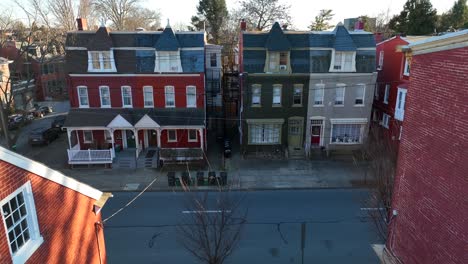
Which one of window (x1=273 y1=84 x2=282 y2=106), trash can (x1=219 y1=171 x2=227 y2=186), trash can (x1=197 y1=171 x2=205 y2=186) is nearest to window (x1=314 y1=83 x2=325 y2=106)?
window (x1=273 y1=84 x2=282 y2=106)

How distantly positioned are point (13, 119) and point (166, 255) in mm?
27744

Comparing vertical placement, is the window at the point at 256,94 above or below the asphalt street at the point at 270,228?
above

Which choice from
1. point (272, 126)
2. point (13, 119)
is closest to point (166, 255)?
point (272, 126)

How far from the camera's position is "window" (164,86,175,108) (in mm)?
24092

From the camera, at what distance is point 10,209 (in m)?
6.19

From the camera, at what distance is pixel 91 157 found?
23.0 meters

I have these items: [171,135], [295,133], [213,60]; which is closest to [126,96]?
[171,135]

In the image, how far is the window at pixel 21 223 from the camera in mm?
6125

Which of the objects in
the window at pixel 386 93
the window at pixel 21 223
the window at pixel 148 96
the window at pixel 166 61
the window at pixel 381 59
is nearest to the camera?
the window at pixel 21 223

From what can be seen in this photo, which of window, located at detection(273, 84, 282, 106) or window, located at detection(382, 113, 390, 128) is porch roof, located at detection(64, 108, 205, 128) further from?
window, located at detection(382, 113, 390, 128)

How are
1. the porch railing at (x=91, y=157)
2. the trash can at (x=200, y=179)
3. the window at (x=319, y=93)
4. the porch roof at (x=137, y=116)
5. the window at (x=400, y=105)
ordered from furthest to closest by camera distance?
the window at (x=319, y=93) → the porch roof at (x=137, y=116) → the porch railing at (x=91, y=157) → the window at (x=400, y=105) → the trash can at (x=200, y=179)

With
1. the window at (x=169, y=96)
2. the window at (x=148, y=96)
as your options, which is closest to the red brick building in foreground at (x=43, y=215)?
the window at (x=169, y=96)

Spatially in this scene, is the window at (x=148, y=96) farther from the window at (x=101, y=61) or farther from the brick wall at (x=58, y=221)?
the brick wall at (x=58, y=221)

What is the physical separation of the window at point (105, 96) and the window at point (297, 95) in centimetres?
1435
